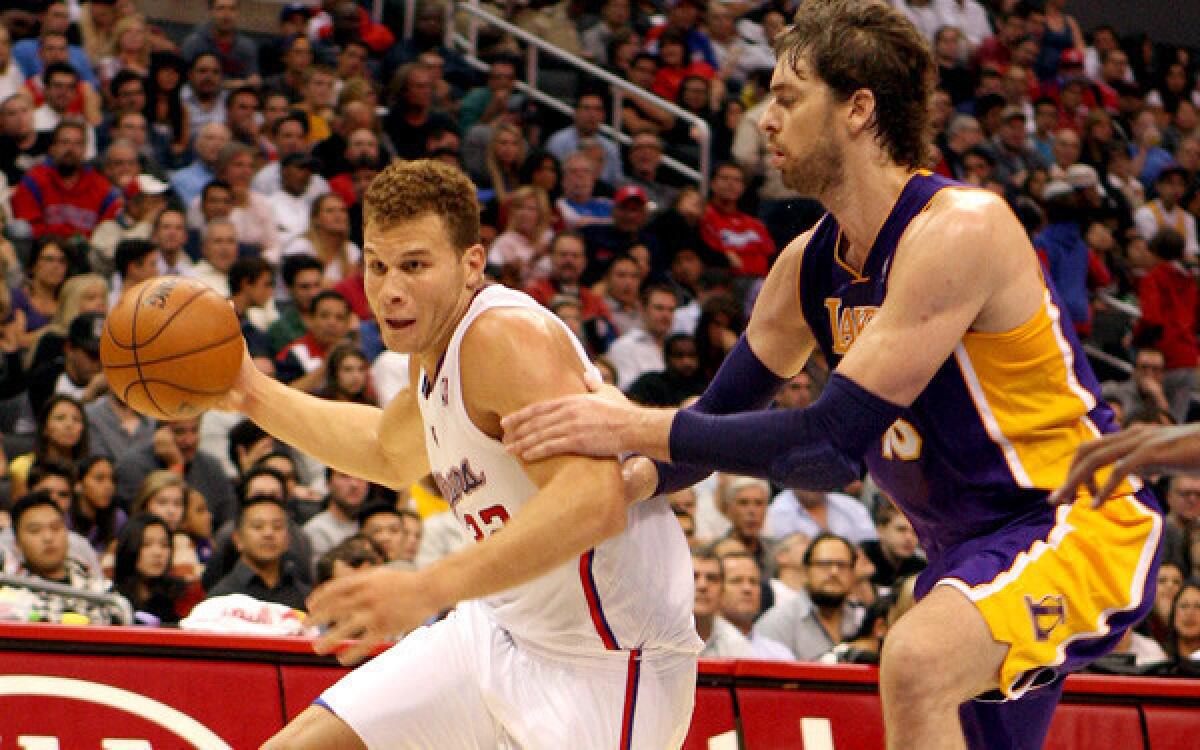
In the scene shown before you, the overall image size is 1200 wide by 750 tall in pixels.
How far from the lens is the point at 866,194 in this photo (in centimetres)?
378

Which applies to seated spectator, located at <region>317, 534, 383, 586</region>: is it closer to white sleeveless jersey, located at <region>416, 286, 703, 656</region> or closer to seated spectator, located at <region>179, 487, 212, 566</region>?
seated spectator, located at <region>179, 487, 212, 566</region>

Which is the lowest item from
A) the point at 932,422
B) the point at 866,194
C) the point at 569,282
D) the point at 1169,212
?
the point at 1169,212

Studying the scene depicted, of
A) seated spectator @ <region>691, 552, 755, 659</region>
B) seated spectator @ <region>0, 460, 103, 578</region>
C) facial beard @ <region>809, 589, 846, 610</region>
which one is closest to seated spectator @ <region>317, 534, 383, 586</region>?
seated spectator @ <region>0, 460, 103, 578</region>

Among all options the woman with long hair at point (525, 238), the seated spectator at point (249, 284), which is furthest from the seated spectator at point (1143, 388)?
the seated spectator at point (249, 284)

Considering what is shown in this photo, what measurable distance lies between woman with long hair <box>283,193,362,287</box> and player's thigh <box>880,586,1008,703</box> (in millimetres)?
7137

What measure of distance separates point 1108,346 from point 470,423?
10196 millimetres

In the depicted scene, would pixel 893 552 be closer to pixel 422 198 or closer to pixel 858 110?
pixel 858 110

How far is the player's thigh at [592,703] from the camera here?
12.5 feet

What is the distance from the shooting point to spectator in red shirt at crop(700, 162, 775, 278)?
12.0 meters

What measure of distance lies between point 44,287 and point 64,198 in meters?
0.92

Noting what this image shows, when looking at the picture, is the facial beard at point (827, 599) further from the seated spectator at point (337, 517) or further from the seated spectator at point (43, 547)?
the seated spectator at point (43, 547)

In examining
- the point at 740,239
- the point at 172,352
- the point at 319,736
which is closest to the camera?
the point at 319,736

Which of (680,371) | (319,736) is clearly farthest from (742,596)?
(319,736)

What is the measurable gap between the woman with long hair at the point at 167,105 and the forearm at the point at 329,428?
22.1ft
